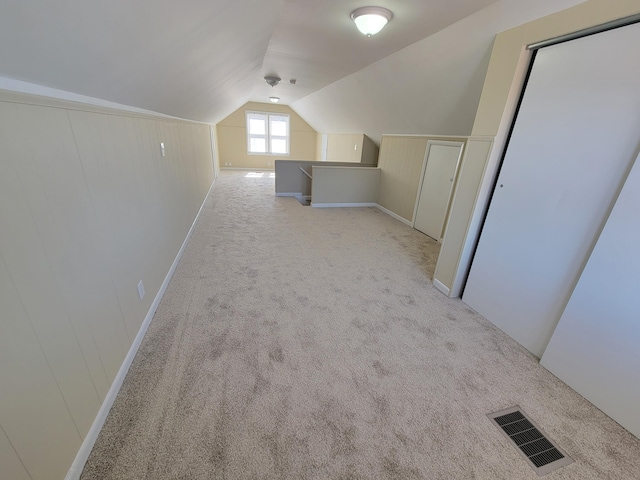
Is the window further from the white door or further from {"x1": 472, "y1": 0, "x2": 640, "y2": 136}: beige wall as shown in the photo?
{"x1": 472, "y1": 0, "x2": 640, "y2": 136}: beige wall

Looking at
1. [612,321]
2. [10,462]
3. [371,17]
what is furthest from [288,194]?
[10,462]

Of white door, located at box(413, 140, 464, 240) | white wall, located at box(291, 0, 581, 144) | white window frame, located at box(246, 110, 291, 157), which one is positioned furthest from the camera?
white window frame, located at box(246, 110, 291, 157)

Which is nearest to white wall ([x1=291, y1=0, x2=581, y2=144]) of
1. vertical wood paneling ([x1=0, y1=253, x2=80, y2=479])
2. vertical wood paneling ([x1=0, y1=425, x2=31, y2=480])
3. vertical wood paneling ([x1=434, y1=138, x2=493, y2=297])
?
vertical wood paneling ([x1=434, y1=138, x2=493, y2=297])

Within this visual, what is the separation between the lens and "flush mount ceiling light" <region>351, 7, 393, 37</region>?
84.3 inches

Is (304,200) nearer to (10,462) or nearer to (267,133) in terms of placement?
(267,133)

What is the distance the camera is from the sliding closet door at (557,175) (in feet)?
4.68

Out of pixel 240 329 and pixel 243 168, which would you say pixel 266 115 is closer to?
pixel 243 168

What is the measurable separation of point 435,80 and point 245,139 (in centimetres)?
786

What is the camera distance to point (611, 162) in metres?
1.46

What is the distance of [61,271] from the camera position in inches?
42.1

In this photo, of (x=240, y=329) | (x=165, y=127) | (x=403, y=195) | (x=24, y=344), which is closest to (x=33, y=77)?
(x=24, y=344)

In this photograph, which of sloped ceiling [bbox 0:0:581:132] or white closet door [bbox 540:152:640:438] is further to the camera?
white closet door [bbox 540:152:640:438]

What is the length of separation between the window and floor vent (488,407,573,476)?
32.3 ft

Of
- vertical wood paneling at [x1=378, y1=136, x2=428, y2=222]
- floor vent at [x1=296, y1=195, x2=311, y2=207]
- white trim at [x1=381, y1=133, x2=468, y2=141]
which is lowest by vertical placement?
floor vent at [x1=296, y1=195, x2=311, y2=207]
